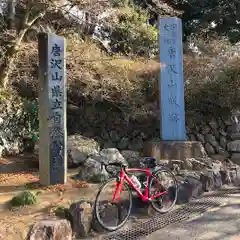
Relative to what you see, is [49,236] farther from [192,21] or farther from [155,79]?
[192,21]

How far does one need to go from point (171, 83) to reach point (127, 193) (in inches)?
187

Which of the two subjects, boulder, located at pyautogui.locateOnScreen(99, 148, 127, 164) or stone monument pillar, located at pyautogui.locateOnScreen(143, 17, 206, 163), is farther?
stone monument pillar, located at pyautogui.locateOnScreen(143, 17, 206, 163)

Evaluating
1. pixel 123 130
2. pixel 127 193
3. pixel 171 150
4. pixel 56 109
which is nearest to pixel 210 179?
pixel 171 150

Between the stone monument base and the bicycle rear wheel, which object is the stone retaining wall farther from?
the bicycle rear wheel

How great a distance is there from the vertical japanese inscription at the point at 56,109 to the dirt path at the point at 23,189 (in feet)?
1.16

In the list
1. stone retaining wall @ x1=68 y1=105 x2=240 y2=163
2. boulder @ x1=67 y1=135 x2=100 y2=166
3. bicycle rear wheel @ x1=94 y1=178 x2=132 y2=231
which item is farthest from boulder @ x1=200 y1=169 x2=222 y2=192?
stone retaining wall @ x1=68 y1=105 x2=240 y2=163

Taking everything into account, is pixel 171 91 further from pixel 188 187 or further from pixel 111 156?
pixel 188 187

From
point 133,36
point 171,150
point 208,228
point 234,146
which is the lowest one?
point 208,228

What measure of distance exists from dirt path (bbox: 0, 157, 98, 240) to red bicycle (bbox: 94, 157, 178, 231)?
28.3 inches

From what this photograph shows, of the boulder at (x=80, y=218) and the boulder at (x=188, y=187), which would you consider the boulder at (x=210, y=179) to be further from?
the boulder at (x=80, y=218)

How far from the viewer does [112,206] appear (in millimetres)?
4875

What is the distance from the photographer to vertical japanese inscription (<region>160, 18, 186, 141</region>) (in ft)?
30.2

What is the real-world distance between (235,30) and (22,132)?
1040cm

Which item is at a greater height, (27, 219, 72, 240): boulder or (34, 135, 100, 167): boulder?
(34, 135, 100, 167): boulder
